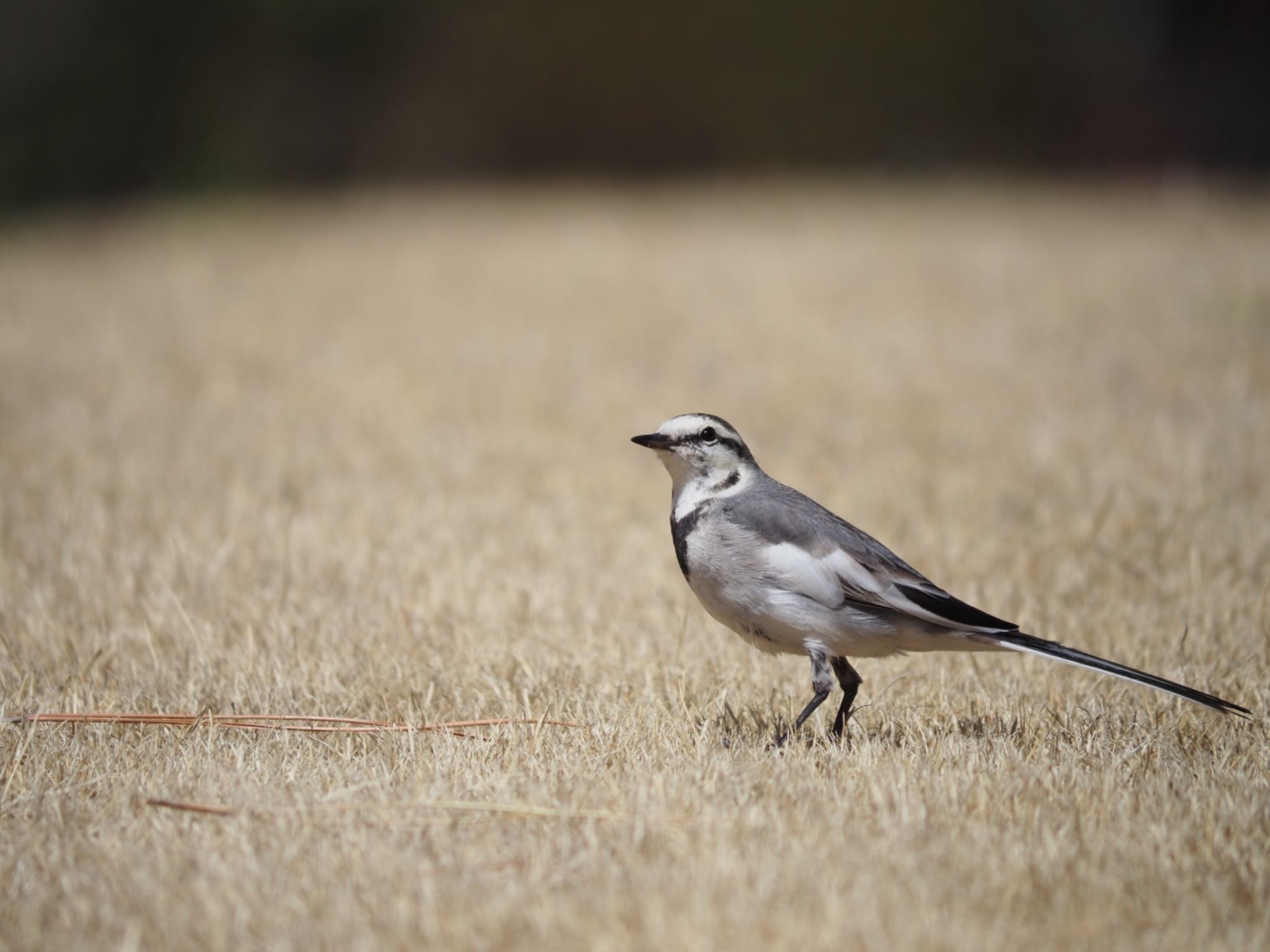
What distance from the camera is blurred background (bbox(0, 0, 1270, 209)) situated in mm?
14602

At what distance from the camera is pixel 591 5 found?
14883mm

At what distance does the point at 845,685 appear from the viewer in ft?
10.9

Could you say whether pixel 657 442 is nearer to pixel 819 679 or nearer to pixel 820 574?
pixel 820 574

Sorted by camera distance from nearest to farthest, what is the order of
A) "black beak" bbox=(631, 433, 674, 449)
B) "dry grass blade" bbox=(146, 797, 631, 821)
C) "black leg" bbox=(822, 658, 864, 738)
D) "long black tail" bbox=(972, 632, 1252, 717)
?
"dry grass blade" bbox=(146, 797, 631, 821)
"long black tail" bbox=(972, 632, 1252, 717)
"black leg" bbox=(822, 658, 864, 738)
"black beak" bbox=(631, 433, 674, 449)

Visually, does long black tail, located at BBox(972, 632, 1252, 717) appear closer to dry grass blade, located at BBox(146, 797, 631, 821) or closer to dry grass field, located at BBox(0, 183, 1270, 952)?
dry grass field, located at BBox(0, 183, 1270, 952)

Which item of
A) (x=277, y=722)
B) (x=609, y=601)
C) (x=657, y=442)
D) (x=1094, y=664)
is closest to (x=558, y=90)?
(x=609, y=601)

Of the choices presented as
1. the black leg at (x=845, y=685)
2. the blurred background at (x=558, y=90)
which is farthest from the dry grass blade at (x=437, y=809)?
the blurred background at (x=558, y=90)

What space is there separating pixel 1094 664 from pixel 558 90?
13091mm

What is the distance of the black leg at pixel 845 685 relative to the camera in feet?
10.7

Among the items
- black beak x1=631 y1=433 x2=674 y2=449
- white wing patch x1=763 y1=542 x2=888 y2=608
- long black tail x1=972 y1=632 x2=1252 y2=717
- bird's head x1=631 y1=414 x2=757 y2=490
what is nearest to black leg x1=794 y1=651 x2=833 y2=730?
white wing patch x1=763 y1=542 x2=888 y2=608

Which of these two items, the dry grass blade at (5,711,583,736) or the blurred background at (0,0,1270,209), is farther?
the blurred background at (0,0,1270,209)

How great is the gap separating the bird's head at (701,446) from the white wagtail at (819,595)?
169 millimetres

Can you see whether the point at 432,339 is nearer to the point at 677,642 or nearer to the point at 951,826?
the point at 677,642

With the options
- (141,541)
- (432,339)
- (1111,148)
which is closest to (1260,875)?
(141,541)
